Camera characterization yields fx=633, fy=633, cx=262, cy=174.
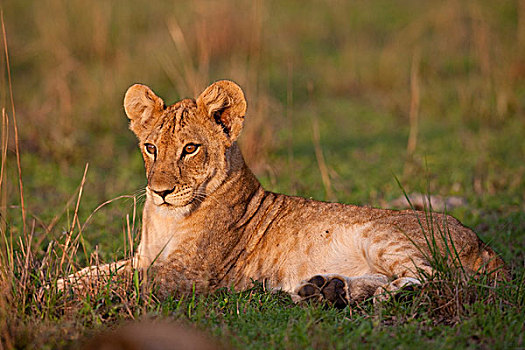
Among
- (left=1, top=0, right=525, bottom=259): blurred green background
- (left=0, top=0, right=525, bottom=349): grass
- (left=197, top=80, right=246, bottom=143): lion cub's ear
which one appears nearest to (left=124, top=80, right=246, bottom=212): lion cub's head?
(left=197, top=80, right=246, bottom=143): lion cub's ear

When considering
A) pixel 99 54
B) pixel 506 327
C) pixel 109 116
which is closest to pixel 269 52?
pixel 99 54

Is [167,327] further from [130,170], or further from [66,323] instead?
[130,170]

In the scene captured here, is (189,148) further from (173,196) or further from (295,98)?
(295,98)

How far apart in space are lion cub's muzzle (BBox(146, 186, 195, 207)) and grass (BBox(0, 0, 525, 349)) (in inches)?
11.1

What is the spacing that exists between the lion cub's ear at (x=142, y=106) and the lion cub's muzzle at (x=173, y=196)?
2.14 ft

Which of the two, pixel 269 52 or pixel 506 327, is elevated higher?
pixel 269 52

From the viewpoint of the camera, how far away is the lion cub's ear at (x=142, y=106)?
4875mm

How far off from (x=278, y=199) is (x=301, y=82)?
8045mm

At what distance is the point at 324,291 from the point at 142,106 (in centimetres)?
204

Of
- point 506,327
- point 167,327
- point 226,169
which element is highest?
point 226,169

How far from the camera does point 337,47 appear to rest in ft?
49.5

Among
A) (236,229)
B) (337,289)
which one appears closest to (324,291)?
(337,289)

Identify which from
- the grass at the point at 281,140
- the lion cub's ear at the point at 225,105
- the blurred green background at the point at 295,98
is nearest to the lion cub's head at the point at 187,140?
the lion cub's ear at the point at 225,105

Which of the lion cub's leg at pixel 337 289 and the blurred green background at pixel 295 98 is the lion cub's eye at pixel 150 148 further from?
the lion cub's leg at pixel 337 289
